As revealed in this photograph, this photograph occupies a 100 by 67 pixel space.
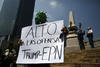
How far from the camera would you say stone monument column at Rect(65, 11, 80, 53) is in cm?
927

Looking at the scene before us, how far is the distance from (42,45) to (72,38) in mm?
8764

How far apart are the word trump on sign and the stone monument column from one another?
6983mm

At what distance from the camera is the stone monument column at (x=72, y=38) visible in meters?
9.27

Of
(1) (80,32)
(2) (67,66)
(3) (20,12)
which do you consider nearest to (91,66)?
(2) (67,66)

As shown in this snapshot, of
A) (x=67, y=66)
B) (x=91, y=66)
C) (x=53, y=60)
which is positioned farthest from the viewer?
(x=67, y=66)

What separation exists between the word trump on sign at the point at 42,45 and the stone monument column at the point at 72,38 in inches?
275

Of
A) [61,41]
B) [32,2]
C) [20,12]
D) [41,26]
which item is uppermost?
[32,2]

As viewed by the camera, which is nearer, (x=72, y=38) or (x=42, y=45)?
(x=42, y=45)

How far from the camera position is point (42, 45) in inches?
90.4

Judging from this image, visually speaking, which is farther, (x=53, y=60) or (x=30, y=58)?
(x=30, y=58)

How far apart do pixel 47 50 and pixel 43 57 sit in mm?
177

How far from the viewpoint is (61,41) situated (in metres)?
2.06

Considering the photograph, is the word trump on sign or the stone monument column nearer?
the word trump on sign

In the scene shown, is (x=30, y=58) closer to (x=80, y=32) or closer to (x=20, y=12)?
(x=80, y=32)
